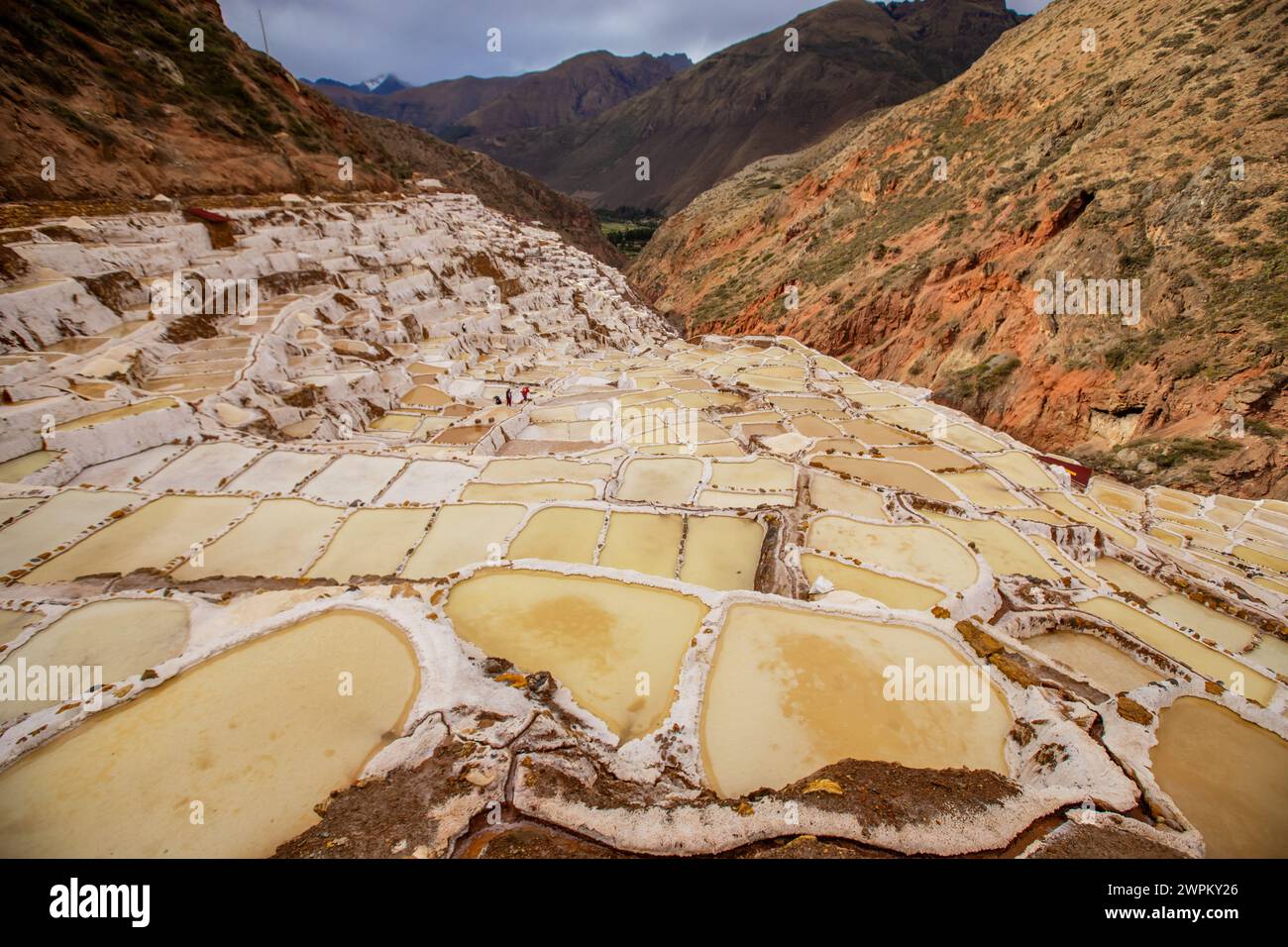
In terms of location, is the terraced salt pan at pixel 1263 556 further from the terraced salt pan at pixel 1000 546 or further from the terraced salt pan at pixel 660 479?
the terraced salt pan at pixel 660 479

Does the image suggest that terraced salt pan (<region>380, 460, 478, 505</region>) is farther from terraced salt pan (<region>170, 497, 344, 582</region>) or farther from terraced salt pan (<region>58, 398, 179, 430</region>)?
terraced salt pan (<region>58, 398, 179, 430</region>)

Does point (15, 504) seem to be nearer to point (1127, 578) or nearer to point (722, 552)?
point (722, 552)

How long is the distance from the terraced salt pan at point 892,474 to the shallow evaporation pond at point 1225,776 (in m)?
8.47

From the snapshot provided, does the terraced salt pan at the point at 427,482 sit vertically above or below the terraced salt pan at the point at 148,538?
above

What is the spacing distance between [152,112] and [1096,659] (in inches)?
1820

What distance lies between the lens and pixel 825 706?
6648 millimetres

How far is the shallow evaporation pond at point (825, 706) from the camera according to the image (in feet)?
20.0

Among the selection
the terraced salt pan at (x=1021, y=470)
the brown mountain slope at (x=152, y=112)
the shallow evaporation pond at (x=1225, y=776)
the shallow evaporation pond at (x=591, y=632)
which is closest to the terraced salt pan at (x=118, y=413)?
the shallow evaporation pond at (x=591, y=632)

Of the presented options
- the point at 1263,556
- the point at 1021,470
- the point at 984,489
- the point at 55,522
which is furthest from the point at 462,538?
the point at 1263,556

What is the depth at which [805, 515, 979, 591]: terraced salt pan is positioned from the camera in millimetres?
10703

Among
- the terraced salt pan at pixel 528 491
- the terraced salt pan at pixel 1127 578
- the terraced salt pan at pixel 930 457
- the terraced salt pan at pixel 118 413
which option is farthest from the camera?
the terraced salt pan at pixel 930 457

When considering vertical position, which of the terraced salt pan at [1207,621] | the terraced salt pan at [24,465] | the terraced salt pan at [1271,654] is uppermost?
the terraced salt pan at [24,465]

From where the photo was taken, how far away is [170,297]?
66.7 feet
